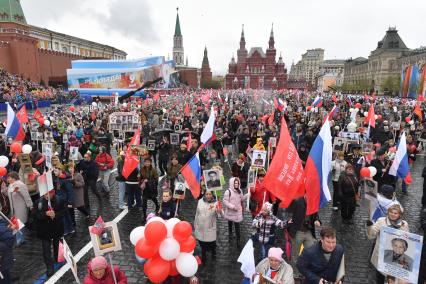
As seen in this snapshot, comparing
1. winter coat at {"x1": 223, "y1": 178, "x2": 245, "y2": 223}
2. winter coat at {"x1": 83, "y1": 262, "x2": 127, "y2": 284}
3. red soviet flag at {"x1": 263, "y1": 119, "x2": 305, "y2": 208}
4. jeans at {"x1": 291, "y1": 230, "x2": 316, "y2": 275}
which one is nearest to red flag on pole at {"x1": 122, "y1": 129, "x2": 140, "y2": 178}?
winter coat at {"x1": 223, "y1": 178, "x2": 245, "y2": 223}

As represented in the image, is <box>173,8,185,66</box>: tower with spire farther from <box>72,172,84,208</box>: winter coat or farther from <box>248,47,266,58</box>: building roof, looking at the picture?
<box>72,172,84,208</box>: winter coat

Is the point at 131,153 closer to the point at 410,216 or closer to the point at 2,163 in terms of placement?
the point at 2,163

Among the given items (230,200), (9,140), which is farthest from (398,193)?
(9,140)

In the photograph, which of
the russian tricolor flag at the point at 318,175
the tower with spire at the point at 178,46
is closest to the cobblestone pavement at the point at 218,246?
the russian tricolor flag at the point at 318,175

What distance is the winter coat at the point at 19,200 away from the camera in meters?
5.88

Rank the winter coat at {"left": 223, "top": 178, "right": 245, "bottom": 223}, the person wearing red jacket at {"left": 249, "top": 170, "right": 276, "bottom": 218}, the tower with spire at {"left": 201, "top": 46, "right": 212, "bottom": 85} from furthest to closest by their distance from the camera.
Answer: the tower with spire at {"left": 201, "top": 46, "right": 212, "bottom": 85}
the person wearing red jacket at {"left": 249, "top": 170, "right": 276, "bottom": 218}
the winter coat at {"left": 223, "top": 178, "right": 245, "bottom": 223}

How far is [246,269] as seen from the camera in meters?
3.84

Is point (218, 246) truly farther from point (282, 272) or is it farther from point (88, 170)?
point (88, 170)

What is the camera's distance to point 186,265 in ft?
11.7

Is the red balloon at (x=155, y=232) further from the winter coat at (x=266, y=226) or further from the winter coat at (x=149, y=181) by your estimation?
the winter coat at (x=149, y=181)

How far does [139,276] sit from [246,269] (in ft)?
7.94

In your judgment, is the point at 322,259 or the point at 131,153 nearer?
the point at 322,259

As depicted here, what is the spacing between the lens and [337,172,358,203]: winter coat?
6.95m

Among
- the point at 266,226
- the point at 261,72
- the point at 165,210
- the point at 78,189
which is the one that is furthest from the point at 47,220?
the point at 261,72
